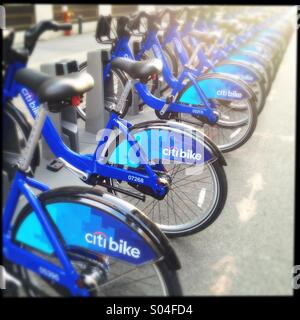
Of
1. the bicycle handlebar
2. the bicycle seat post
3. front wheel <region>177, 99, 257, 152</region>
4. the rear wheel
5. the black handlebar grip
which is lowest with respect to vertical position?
the rear wheel

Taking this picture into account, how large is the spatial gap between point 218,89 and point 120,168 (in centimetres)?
189

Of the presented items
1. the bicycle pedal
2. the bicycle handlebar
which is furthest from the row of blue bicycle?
the bicycle pedal

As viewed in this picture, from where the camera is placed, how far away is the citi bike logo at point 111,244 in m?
1.88

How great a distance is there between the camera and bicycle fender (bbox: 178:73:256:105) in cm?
412

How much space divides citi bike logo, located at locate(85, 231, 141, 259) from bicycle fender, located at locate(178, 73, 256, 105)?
99.6 inches

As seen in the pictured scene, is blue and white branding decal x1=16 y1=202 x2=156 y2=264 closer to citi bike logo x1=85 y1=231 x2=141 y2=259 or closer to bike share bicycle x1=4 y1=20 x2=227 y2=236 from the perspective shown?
citi bike logo x1=85 y1=231 x2=141 y2=259

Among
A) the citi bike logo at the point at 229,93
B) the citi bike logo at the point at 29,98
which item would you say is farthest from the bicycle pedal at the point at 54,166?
the citi bike logo at the point at 229,93

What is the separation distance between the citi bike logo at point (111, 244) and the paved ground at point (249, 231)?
0.81m

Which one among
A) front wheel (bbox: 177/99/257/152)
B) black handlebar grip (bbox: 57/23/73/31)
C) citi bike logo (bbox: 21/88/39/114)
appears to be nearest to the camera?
black handlebar grip (bbox: 57/23/73/31)

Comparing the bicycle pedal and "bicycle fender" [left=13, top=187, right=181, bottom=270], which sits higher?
the bicycle pedal

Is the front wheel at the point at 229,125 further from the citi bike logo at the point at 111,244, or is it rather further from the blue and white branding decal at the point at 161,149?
the citi bike logo at the point at 111,244

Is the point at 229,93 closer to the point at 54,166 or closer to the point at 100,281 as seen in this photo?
the point at 54,166

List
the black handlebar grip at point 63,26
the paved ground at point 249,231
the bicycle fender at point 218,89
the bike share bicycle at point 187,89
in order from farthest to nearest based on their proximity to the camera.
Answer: the bicycle fender at point 218,89 → the bike share bicycle at point 187,89 → the paved ground at point 249,231 → the black handlebar grip at point 63,26
